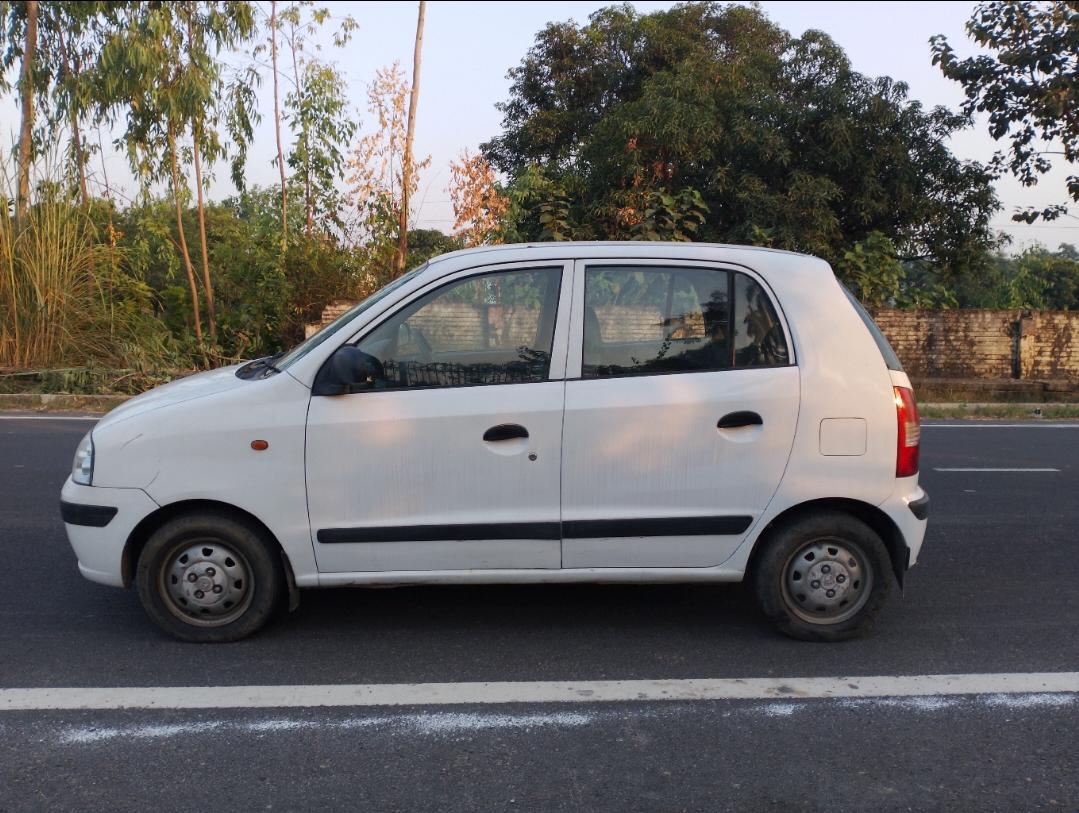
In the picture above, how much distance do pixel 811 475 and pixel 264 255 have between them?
46.1ft

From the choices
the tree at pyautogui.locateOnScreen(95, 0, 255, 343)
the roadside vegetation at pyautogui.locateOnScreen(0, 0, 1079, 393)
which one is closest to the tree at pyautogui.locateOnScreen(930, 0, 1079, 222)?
the roadside vegetation at pyautogui.locateOnScreen(0, 0, 1079, 393)

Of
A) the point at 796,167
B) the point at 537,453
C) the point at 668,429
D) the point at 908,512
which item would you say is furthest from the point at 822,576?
the point at 796,167

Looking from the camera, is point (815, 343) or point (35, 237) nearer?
point (815, 343)

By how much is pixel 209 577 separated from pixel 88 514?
1.91 feet

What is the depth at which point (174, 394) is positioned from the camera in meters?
4.84

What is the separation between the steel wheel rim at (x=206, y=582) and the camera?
471 centimetres

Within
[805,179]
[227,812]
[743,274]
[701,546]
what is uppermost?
[805,179]

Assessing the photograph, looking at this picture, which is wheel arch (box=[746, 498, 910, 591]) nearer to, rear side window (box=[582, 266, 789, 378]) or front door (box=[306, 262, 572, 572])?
rear side window (box=[582, 266, 789, 378])

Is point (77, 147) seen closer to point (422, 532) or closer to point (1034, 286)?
point (422, 532)

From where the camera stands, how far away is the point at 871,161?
21.2 metres

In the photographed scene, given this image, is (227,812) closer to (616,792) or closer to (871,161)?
(616,792)

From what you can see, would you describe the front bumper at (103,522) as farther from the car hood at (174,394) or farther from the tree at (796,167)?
the tree at (796,167)

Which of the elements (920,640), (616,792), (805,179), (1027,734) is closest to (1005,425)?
(805,179)

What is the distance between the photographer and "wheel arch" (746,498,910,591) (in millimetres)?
4824
